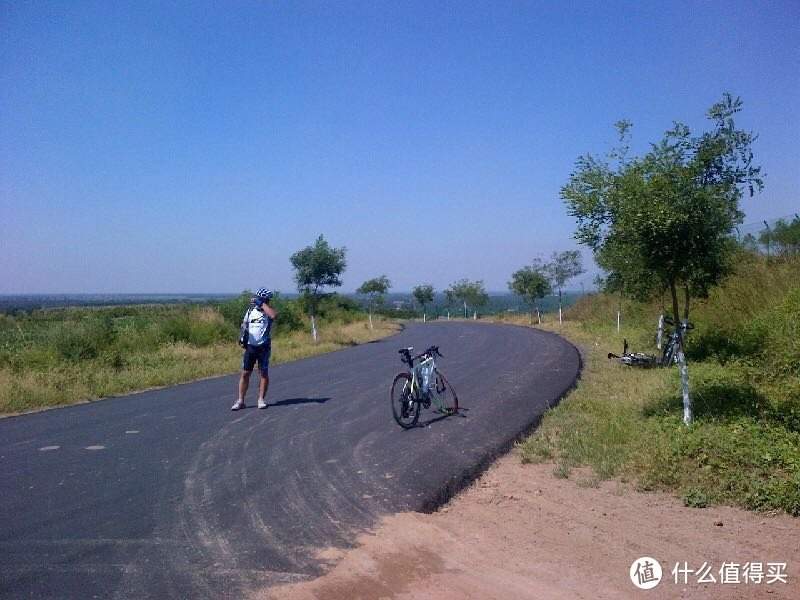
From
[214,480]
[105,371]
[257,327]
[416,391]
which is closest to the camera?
[214,480]

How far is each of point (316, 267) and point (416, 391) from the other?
20423mm

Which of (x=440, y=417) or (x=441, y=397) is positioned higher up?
(x=441, y=397)

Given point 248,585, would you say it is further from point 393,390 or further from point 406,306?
point 406,306

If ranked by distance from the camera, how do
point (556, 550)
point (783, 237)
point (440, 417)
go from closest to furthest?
point (556, 550)
point (440, 417)
point (783, 237)

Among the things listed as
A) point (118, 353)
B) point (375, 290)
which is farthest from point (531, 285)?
point (118, 353)

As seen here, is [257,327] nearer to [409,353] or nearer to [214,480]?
[409,353]

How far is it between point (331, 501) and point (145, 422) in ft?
17.2

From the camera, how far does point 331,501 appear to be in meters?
6.26

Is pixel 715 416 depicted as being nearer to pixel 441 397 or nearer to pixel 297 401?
pixel 441 397

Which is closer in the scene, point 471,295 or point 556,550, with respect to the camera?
point 556,550

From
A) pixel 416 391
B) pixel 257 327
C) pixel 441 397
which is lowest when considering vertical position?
pixel 441 397

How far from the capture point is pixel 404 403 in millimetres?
9719

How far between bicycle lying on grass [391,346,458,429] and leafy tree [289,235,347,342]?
19211 mm

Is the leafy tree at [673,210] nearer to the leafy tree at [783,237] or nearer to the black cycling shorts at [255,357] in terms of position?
the black cycling shorts at [255,357]
